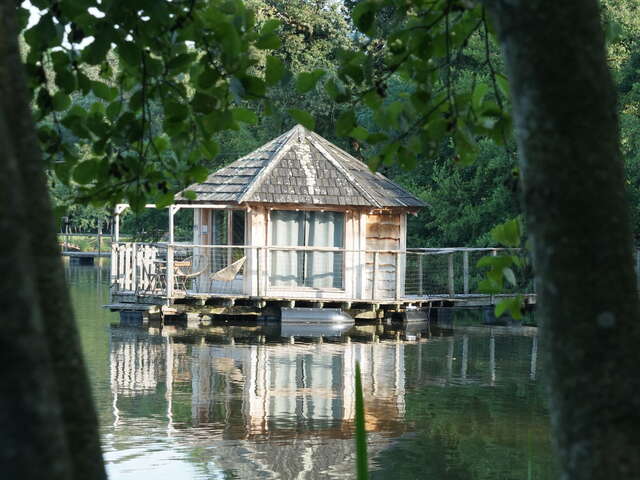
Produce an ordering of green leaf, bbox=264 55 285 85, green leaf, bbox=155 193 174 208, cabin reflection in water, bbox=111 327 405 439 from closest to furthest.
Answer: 1. green leaf, bbox=264 55 285 85
2. green leaf, bbox=155 193 174 208
3. cabin reflection in water, bbox=111 327 405 439

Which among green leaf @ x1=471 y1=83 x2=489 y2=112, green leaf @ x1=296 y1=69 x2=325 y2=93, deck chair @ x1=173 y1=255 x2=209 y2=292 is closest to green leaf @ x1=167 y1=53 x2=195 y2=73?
green leaf @ x1=296 y1=69 x2=325 y2=93

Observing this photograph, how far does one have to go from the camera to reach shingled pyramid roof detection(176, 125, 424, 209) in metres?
24.5

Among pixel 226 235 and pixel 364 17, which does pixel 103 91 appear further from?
pixel 226 235

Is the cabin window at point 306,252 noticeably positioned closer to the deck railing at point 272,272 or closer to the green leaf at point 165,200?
the deck railing at point 272,272

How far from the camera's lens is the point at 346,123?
3.92 metres

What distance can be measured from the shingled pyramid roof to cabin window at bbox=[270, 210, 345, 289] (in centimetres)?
58

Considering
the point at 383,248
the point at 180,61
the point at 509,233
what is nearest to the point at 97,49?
the point at 180,61

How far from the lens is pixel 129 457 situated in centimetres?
1003

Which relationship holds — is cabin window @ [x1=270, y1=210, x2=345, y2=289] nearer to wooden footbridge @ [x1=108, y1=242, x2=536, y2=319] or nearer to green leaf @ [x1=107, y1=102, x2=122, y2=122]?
wooden footbridge @ [x1=108, y1=242, x2=536, y2=319]

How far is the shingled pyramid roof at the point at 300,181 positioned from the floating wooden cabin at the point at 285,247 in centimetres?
3

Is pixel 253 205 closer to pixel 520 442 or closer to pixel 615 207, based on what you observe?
pixel 520 442

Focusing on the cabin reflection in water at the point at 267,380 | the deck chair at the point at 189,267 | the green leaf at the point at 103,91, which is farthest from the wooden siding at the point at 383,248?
the green leaf at the point at 103,91

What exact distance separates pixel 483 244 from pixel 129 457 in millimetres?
19410

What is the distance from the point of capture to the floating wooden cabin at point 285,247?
2408cm
